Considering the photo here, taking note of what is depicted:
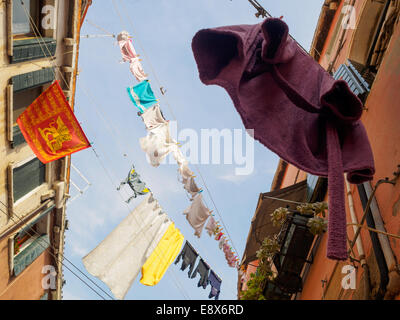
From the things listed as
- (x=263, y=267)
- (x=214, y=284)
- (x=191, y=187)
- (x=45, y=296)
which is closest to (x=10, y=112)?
(x=191, y=187)

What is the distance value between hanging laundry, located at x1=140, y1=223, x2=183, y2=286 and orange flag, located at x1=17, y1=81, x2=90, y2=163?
14.4ft

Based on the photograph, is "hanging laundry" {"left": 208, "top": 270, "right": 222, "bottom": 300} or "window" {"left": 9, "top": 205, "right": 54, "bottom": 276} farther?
"hanging laundry" {"left": 208, "top": 270, "right": 222, "bottom": 300}

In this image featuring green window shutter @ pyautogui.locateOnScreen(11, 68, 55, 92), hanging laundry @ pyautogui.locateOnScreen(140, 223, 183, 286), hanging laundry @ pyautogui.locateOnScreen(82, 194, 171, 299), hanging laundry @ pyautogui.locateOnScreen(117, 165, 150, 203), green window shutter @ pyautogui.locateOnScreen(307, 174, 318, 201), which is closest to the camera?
green window shutter @ pyautogui.locateOnScreen(307, 174, 318, 201)

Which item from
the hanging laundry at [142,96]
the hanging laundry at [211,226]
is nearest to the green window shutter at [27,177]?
the hanging laundry at [142,96]

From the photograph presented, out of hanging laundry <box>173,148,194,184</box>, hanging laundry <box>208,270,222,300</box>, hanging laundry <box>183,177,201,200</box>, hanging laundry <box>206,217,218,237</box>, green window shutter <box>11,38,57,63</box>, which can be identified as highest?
green window shutter <box>11,38,57,63</box>

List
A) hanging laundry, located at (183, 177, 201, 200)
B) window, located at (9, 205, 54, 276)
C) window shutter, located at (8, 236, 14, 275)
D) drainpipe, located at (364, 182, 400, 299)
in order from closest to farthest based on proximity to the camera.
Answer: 1. drainpipe, located at (364, 182, 400, 299)
2. window shutter, located at (8, 236, 14, 275)
3. window, located at (9, 205, 54, 276)
4. hanging laundry, located at (183, 177, 201, 200)

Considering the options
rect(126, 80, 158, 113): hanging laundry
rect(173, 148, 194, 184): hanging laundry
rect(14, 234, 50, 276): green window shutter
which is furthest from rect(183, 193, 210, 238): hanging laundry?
rect(14, 234, 50, 276): green window shutter

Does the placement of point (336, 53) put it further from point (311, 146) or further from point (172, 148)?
point (311, 146)

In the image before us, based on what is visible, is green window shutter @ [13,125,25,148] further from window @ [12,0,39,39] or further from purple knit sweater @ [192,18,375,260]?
purple knit sweater @ [192,18,375,260]

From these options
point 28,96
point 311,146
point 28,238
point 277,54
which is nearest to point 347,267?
point 311,146

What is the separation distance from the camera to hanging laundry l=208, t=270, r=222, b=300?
36.6ft

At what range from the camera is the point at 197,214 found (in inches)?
396

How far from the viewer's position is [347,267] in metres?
4.13
